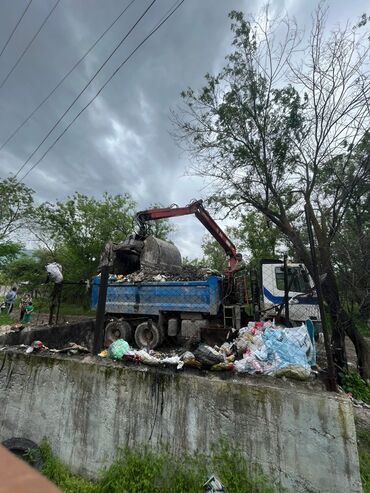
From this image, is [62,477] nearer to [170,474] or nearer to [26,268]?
[170,474]

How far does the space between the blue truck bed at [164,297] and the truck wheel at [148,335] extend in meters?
0.36

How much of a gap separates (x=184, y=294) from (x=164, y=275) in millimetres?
958

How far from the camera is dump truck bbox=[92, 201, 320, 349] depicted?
6652mm

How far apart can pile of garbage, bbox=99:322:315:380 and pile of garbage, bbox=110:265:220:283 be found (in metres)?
3.27

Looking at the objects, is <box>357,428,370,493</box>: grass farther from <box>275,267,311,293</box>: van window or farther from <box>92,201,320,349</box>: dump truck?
<box>275,267,311,293</box>: van window

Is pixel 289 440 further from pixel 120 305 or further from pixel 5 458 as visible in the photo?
pixel 120 305

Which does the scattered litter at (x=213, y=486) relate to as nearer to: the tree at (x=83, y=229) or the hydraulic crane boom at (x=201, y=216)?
Result: the hydraulic crane boom at (x=201, y=216)

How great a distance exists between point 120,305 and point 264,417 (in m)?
5.75

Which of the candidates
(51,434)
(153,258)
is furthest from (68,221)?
(51,434)

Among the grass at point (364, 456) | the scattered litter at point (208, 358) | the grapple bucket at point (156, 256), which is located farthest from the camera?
the grapple bucket at point (156, 256)

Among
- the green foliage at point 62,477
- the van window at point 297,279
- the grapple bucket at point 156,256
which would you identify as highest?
the grapple bucket at point 156,256

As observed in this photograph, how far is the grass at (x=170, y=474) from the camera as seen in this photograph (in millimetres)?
2436

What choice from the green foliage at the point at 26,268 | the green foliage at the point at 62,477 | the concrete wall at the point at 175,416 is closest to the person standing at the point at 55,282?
the concrete wall at the point at 175,416

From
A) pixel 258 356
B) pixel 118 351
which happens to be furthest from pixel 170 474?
pixel 258 356
